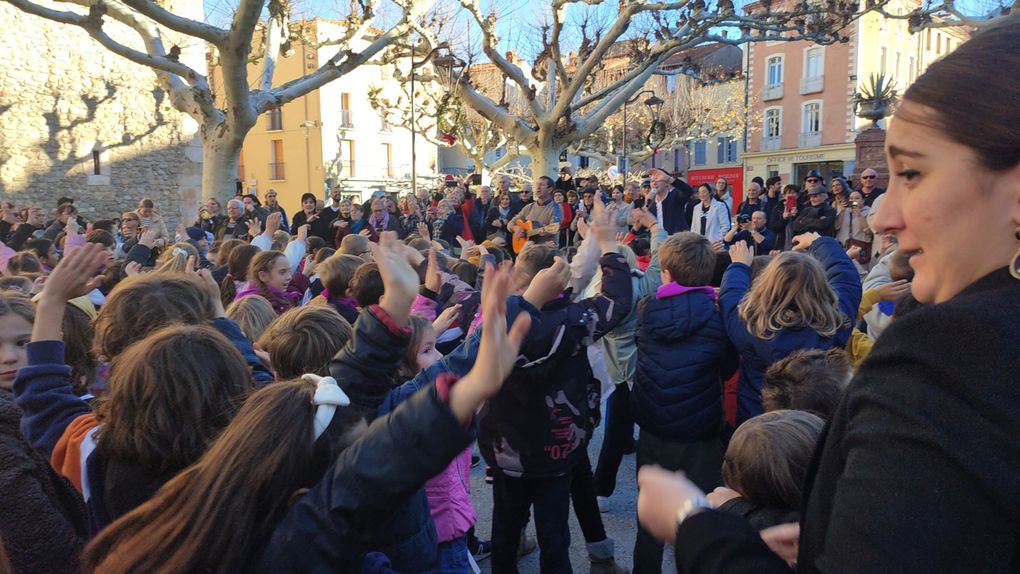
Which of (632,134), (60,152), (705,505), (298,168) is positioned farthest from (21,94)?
(632,134)

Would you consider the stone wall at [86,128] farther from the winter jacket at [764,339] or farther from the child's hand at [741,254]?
→ the winter jacket at [764,339]

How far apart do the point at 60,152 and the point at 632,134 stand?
29.4 metres

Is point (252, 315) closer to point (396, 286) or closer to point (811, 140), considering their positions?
point (396, 286)

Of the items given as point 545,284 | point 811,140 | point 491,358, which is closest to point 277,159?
point 811,140

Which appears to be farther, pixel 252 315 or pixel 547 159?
pixel 547 159

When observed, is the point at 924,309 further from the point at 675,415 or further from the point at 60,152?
the point at 60,152

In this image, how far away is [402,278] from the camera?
6.37 feet

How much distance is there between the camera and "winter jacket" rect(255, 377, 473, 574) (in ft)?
4.06

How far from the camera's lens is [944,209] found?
85 cm

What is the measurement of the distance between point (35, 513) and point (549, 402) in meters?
1.86

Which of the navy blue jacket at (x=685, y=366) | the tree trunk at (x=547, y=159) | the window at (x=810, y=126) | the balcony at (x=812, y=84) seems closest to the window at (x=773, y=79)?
the balcony at (x=812, y=84)

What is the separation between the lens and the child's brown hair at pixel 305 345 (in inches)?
94.5

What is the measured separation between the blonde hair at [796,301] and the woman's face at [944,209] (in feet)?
7.03

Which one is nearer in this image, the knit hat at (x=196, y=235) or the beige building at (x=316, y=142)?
the knit hat at (x=196, y=235)
